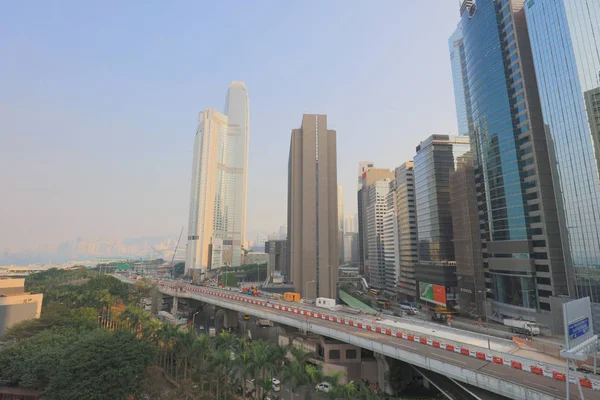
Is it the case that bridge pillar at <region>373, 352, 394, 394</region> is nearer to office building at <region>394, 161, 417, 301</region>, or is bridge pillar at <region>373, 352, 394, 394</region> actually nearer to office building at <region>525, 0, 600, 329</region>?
office building at <region>525, 0, 600, 329</region>

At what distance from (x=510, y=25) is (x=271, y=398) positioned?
279 feet

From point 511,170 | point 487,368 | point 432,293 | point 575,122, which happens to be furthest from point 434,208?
point 487,368

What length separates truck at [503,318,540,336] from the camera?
5210 centimetres

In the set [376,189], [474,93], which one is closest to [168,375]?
[474,93]

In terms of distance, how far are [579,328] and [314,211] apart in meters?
79.9

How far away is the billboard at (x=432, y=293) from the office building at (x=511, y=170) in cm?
1074

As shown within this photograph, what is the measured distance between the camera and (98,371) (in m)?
28.9

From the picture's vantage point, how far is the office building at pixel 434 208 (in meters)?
86.4

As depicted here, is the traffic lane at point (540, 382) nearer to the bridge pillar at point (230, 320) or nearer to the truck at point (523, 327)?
the truck at point (523, 327)

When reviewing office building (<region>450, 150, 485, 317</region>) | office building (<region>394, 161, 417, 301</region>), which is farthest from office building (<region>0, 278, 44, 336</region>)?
office building (<region>394, 161, 417, 301</region>)

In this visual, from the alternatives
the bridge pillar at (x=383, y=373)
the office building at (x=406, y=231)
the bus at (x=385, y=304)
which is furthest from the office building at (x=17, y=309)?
the office building at (x=406, y=231)

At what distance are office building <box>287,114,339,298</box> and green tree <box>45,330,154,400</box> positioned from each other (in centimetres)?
6712

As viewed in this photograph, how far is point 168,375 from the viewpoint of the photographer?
4141cm

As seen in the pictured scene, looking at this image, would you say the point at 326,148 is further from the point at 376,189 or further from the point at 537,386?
the point at 537,386
